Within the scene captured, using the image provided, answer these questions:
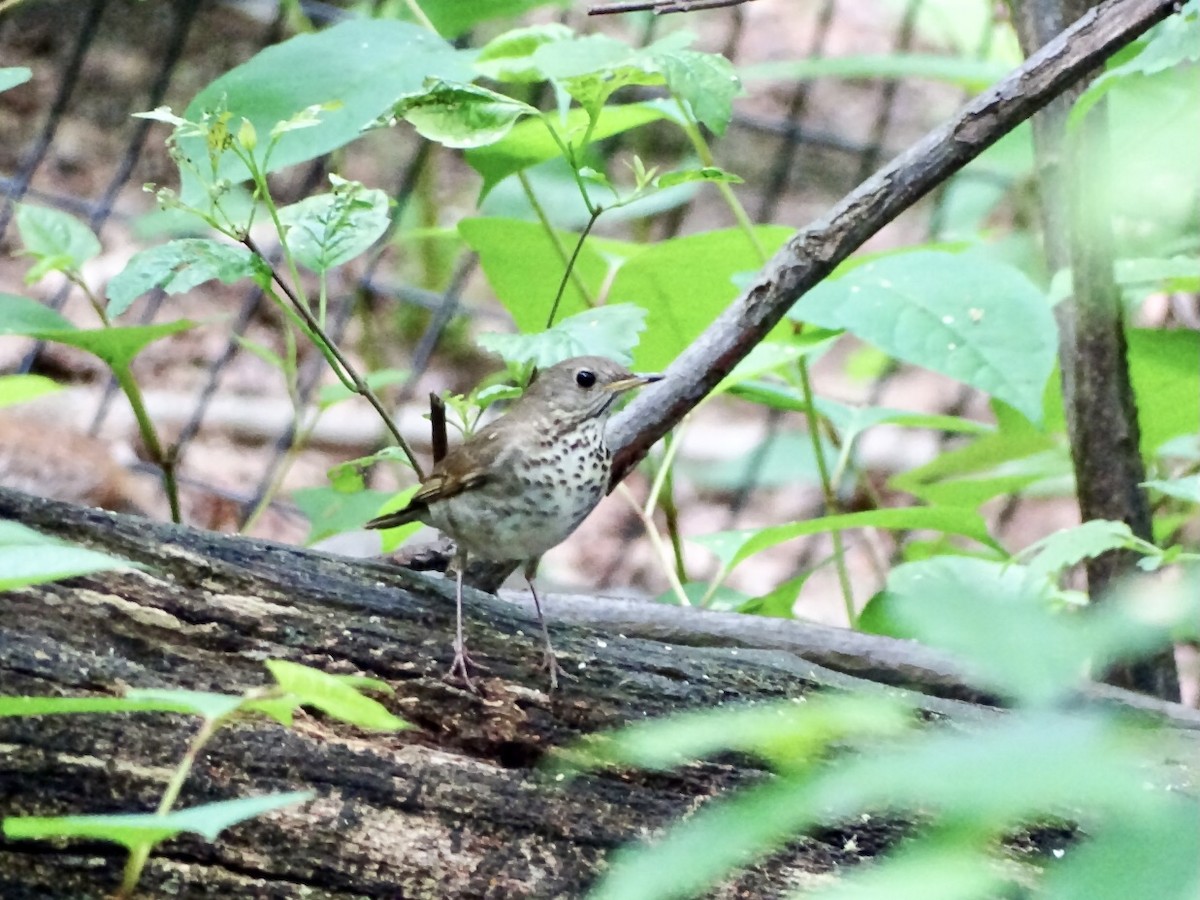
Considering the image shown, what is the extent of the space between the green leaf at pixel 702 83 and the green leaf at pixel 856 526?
20.2 inches

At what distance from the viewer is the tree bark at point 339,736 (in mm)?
988

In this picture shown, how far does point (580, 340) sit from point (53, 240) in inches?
31.4

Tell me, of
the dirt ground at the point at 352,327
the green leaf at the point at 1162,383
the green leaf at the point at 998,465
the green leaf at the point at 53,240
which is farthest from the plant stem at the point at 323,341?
the dirt ground at the point at 352,327

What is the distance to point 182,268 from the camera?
3.91ft

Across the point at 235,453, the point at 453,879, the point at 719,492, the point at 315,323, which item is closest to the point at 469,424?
the point at 315,323

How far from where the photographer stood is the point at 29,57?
4.21 metres

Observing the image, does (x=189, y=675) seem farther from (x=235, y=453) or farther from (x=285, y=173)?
(x=285, y=173)

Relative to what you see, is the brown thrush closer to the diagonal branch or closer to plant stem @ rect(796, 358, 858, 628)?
the diagonal branch

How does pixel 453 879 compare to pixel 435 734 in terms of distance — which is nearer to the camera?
pixel 453 879

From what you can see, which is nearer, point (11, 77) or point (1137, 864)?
point (1137, 864)

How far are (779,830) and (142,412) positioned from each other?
1273mm

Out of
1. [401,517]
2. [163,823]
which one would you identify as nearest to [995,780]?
[163,823]

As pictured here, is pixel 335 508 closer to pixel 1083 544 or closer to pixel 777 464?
pixel 1083 544

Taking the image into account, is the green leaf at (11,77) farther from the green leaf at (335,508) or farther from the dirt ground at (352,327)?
the dirt ground at (352,327)
